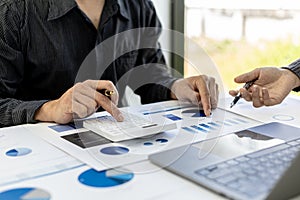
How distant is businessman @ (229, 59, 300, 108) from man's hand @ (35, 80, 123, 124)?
0.33 meters

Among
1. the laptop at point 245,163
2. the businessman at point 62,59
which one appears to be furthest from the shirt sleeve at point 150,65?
the laptop at point 245,163

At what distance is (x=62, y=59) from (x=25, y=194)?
25.0 inches

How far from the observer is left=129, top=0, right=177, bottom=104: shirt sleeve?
1.24 m

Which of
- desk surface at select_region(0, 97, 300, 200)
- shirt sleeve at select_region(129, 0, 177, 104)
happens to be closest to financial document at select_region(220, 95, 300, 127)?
shirt sleeve at select_region(129, 0, 177, 104)

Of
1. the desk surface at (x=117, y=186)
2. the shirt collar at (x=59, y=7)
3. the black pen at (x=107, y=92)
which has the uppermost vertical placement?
the shirt collar at (x=59, y=7)

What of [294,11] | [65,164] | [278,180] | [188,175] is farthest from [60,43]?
[294,11]

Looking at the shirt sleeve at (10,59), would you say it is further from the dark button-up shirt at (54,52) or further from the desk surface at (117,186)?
the desk surface at (117,186)

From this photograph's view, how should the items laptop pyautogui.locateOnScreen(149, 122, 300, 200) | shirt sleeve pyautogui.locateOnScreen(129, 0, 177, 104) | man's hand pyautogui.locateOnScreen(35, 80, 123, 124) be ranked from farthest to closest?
shirt sleeve pyautogui.locateOnScreen(129, 0, 177, 104) < man's hand pyautogui.locateOnScreen(35, 80, 123, 124) < laptop pyautogui.locateOnScreen(149, 122, 300, 200)

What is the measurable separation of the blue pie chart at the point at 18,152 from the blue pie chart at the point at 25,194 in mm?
140

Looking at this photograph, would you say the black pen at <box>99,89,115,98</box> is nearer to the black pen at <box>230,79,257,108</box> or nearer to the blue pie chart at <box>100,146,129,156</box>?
the blue pie chart at <box>100,146,129,156</box>

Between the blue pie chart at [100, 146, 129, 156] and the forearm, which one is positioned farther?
the forearm

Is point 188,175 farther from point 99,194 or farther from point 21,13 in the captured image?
point 21,13

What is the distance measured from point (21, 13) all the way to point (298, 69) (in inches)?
28.3

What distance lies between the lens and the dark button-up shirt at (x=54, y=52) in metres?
1.03
